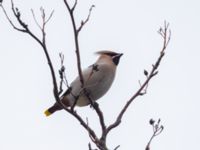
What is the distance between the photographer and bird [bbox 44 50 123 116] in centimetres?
620

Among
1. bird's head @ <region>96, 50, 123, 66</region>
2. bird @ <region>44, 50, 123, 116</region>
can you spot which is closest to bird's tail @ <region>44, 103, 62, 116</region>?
bird @ <region>44, 50, 123, 116</region>

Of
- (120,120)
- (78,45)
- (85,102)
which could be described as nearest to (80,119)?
(120,120)

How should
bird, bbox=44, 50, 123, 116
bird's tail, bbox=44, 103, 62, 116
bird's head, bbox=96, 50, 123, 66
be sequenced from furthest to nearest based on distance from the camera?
bird's head, bbox=96, 50, 123, 66 → bird's tail, bbox=44, 103, 62, 116 → bird, bbox=44, 50, 123, 116

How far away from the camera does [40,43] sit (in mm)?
4277

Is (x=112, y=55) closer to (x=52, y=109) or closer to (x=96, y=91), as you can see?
(x=96, y=91)

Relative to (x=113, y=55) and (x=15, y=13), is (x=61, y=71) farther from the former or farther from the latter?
(x=113, y=55)

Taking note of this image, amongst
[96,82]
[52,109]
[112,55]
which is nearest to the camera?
[96,82]

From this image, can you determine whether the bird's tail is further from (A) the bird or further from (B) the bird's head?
(B) the bird's head

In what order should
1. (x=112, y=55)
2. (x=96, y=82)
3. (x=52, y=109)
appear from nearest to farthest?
(x=96, y=82) → (x=52, y=109) → (x=112, y=55)

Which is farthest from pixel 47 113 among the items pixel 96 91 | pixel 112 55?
pixel 112 55

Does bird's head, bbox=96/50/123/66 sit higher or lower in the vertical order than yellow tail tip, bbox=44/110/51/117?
higher

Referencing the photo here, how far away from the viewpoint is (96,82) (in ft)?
20.7

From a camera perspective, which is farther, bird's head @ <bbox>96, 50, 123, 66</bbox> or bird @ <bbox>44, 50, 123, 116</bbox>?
bird's head @ <bbox>96, 50, 123, 66</bbox>

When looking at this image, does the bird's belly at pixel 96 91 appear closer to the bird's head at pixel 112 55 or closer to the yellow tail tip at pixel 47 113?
the bird's head at pixel 112 55
